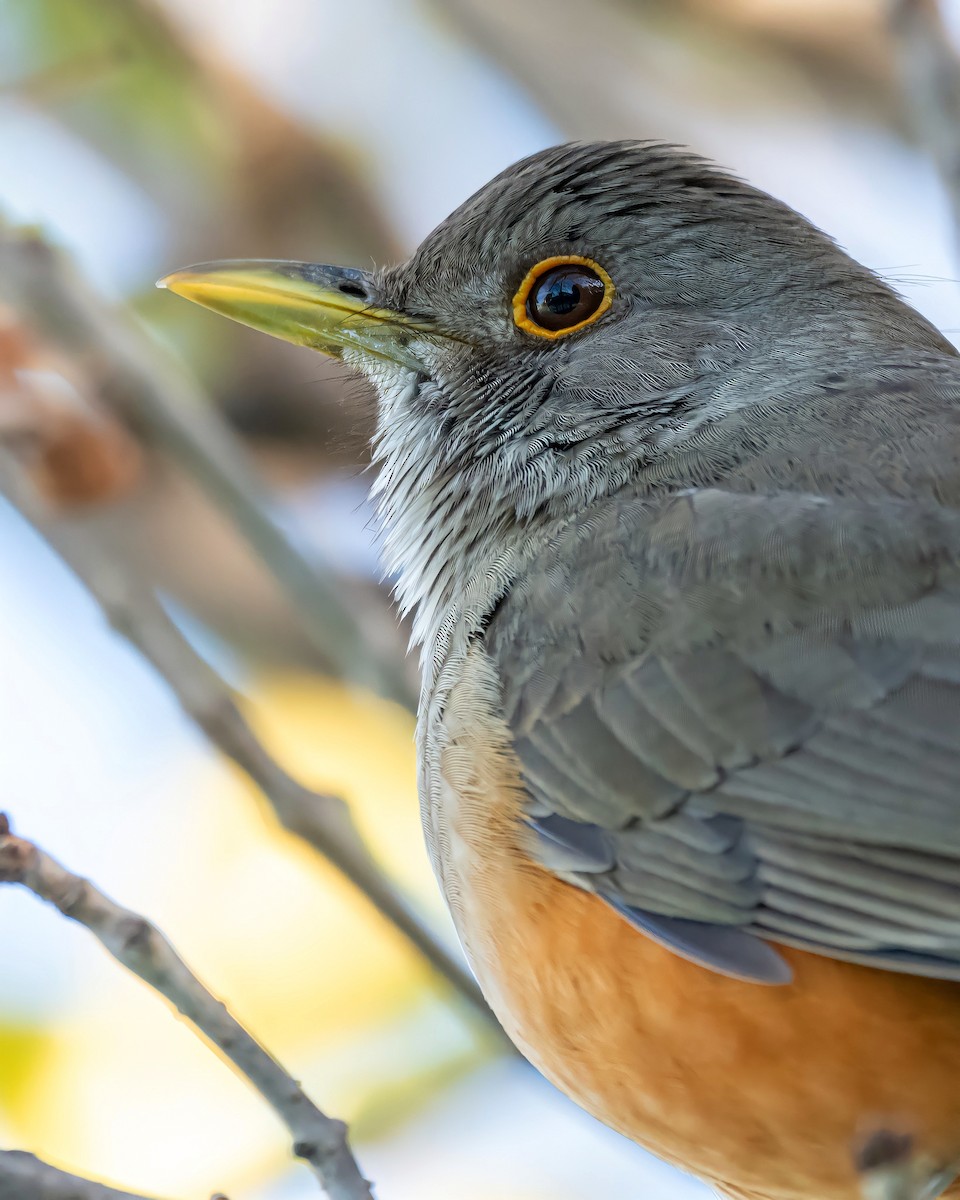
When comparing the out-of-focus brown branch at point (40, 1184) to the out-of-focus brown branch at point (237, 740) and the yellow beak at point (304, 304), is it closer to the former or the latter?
the out-of-focus brown branch at point (237, 740)

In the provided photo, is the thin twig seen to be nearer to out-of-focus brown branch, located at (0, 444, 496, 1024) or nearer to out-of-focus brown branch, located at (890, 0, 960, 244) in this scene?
out-of-focus brown branch, located at (0, 444, 496, 1024)

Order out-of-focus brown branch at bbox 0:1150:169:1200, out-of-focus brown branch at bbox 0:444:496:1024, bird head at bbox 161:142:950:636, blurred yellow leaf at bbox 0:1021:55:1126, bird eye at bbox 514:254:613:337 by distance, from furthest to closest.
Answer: blurred yellow leaf at bbox 0:1021:55:1126 < bird eye at bbox 514:254:613:337 < bird head at bbox 161:142:950:636 < out-of-focus brown branch at bbox 0:444:496:1024 < out-of-focus brown branch at bbox 0:1150:169:1200

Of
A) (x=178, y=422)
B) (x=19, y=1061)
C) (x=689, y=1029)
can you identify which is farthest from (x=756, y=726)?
(x=19, y=1061)

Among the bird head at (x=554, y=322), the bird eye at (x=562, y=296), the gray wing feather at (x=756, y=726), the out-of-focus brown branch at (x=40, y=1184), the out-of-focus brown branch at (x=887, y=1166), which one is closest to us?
the out-of-focus brown branch at (x=40, y=1184)

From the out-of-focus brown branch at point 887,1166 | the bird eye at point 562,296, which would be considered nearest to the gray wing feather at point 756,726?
the out-of-focus brown branch at point 887,1166

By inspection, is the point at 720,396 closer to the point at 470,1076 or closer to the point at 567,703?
the point at 567,703

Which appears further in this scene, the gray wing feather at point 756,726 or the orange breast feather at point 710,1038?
the gray wing feather at point 756,726

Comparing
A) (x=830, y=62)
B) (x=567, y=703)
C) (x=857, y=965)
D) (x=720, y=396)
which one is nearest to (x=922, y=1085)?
(x=857, y=965)

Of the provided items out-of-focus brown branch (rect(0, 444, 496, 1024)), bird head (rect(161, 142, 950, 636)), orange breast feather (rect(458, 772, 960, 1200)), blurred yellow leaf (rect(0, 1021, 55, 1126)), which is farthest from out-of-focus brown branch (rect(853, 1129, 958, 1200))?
blurred yellow leaf (rect(0, 1021, 55, 1126))
